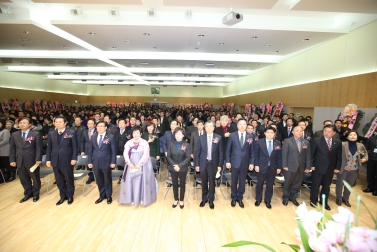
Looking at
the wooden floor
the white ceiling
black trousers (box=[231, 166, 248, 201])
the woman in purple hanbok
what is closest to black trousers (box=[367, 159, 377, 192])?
the wooden floor

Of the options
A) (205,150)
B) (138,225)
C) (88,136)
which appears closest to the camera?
(138,225)

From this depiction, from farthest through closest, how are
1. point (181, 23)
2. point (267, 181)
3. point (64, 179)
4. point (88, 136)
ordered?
point (181, 23) < point (88, 136) < point (64, 179) < point (267, 181)

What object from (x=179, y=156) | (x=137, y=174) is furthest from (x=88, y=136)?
(x=179, y=156)

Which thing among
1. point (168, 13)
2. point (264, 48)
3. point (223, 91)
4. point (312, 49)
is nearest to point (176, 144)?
point (168, 13)

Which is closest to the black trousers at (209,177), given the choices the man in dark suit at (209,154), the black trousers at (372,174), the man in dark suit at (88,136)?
the man in dark suit at (209,154)

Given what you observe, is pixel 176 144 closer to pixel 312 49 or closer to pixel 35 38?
pixel 35 38

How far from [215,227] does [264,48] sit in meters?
7.23

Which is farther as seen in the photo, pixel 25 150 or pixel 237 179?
pixel 237 179

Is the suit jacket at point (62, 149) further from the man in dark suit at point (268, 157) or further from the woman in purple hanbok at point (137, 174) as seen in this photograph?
the man in dark suit at point (268, 157)

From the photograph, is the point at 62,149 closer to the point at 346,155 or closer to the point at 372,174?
the point at 346,155

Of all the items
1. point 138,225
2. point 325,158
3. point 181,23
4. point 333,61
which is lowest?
point 138,225

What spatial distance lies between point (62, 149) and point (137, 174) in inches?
62.8

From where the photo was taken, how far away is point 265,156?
3996 millimetres

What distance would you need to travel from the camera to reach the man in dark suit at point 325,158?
12.9ft
